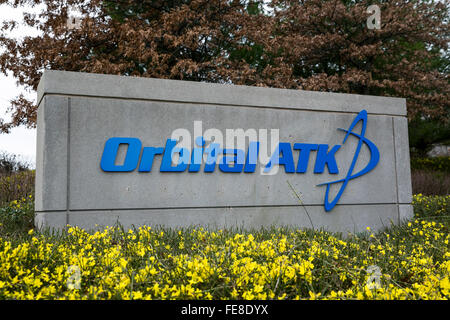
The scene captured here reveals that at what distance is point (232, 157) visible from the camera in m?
6.20

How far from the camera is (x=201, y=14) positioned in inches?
475

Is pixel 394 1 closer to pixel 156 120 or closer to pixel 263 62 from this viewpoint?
pixel 263 62

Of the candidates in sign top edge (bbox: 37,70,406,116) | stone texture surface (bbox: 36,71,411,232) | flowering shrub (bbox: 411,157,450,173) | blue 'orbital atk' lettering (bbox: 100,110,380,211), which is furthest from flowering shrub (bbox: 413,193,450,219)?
flowering shrub (bbox: 411,157,450,173)

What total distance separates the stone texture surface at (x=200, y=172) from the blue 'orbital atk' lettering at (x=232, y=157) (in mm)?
94

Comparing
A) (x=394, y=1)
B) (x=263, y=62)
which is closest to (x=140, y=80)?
(x=263, y=62)

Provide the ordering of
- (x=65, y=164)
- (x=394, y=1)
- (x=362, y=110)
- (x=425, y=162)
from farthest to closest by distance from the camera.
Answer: (x=425, y=162) → (x=394, y=1) → (x=362, y=110) → (x=65, y=164)

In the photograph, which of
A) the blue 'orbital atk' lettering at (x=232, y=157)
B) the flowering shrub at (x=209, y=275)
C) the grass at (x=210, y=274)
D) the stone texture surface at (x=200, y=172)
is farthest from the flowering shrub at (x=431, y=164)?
the flowering shrub at (x=209, y=275)

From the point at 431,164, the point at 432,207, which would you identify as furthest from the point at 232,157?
the point at 431,164

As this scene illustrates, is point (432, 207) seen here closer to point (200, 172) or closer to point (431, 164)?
point (200, 172)

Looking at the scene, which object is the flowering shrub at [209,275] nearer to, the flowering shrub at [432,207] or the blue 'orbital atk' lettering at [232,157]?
the blue 'orbital atk' lettering at [232,157]

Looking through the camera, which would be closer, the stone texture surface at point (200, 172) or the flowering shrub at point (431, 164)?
the stone texture surface at point (200, 172)

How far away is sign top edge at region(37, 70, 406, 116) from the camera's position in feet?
18.3

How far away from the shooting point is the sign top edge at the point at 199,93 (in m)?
5.57
